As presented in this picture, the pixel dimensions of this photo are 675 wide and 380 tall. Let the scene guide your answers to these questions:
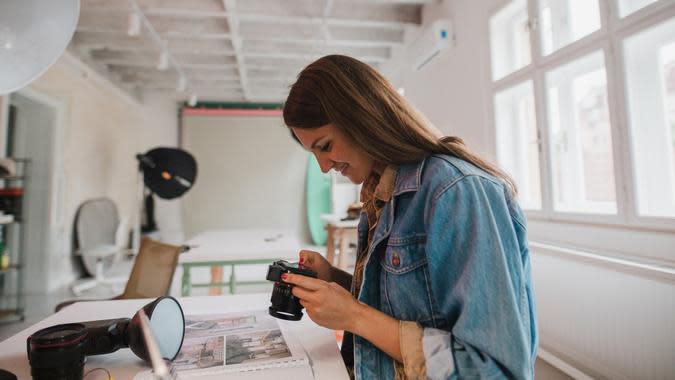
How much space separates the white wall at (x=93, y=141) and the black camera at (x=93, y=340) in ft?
14.1

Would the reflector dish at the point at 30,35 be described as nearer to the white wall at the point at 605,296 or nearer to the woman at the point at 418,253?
the woman at the point at 418,253

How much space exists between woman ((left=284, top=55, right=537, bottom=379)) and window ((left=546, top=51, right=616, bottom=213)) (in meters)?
1.70

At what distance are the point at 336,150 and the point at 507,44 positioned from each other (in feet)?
7.97

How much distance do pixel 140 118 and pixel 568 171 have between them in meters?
6.71

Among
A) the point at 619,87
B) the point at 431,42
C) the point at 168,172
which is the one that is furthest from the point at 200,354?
the point at 168,172

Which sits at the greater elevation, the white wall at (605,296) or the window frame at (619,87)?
the window frame at (619,87)

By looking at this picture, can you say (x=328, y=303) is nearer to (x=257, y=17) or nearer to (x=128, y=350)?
(x=128, y=350)

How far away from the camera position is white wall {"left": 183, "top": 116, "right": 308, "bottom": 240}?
6.56 metres

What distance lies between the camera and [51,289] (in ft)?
13.4

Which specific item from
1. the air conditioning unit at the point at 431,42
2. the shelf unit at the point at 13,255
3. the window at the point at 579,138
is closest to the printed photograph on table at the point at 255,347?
the window at the point at 579,138

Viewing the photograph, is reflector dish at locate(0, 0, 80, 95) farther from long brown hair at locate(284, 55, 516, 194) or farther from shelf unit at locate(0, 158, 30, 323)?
shelf unit at locate(0, 158, 30, 323)

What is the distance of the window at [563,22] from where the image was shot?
2.10 metres

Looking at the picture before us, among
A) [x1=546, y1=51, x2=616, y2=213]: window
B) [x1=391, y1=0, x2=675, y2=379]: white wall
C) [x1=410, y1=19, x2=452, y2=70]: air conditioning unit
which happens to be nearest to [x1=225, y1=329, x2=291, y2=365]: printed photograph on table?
[x1=391, y1=0, x2=675, y2=379]: white wall

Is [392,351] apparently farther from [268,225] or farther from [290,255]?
[268,225]
